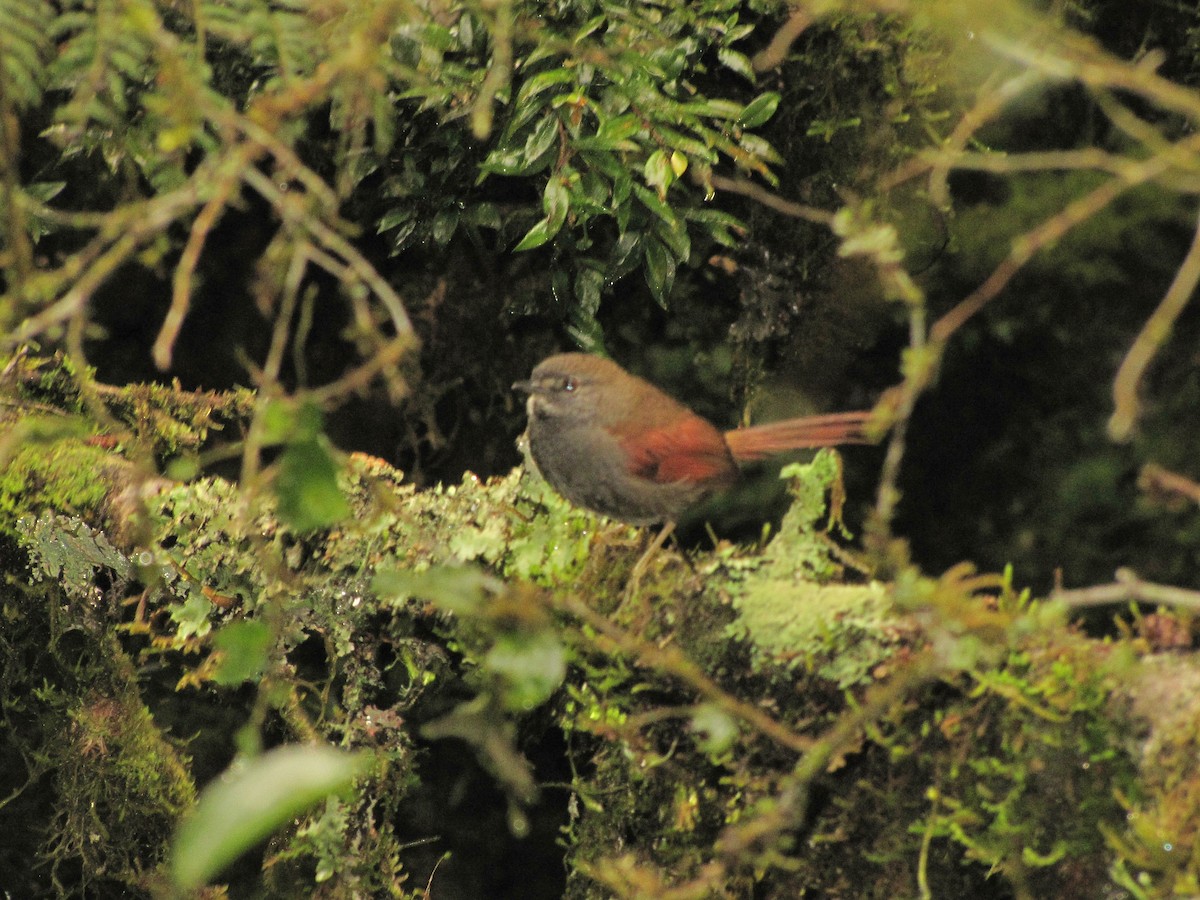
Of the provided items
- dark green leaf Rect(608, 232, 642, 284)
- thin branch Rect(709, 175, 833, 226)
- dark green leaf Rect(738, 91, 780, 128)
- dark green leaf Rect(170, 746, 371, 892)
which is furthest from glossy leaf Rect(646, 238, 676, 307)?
dark green leaf Rect(170, 746, 371, 892)

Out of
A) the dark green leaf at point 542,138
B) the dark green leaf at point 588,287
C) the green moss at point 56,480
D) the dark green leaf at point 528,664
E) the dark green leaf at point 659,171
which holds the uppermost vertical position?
the dark green leaf at point 542,138

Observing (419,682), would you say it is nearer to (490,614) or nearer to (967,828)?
(490,614)

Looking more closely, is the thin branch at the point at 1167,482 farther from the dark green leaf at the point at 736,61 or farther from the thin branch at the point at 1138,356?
the dark green leaf at the point at 736,61

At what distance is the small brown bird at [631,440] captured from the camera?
10.1ft

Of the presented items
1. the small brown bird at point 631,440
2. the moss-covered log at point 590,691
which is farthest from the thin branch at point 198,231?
the small brown bird at point 631,440

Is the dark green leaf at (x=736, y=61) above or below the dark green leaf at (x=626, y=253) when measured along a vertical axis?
above

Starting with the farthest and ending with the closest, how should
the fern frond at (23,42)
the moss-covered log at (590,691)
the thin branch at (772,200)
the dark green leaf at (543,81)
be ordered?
1. the dark green leaf at (543,81)
2. the fern frond at (23,42)
3. the thin branch at (772,200)
4. the moss-covered log at (590,691)

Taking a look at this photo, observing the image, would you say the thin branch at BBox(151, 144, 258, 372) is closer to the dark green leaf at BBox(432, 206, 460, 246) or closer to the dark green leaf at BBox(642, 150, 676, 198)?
the dark green leaf at BBox(642, 150, 676, 198)

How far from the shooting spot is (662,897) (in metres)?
2.01

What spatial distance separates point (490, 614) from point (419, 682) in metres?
1.10

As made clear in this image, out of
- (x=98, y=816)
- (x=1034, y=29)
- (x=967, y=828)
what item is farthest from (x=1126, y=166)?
(x=98, y=816)

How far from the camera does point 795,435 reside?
3240mm

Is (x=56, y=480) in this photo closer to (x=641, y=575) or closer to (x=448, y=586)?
(x=641, y=575)

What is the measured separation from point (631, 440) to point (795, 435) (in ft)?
1.49
